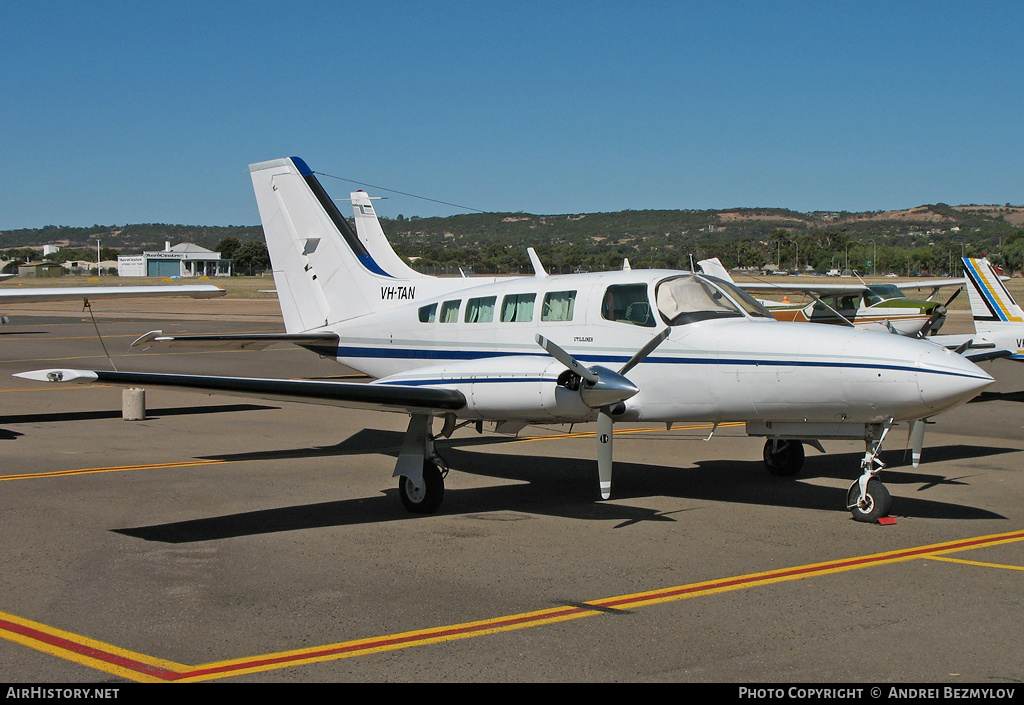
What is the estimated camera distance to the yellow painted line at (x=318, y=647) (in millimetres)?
5566

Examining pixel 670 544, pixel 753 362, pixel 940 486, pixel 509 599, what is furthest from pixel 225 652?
pixel 940 486

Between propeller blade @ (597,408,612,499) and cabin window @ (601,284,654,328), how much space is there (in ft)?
4.26

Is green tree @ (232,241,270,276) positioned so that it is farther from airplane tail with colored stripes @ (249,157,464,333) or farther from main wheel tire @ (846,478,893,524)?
main wheel tire @ (846,478,893,524)

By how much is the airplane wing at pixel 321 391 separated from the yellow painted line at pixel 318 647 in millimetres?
2920

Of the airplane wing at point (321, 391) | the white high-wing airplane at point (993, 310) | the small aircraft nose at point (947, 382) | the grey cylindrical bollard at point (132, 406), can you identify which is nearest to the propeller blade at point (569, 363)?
the airplane wing at point (321, 391)

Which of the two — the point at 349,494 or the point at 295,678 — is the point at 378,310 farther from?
the point at 295,678

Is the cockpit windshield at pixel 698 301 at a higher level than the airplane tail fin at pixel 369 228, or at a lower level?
lower

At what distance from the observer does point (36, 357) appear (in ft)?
99.7

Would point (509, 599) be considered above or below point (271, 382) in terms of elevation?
below

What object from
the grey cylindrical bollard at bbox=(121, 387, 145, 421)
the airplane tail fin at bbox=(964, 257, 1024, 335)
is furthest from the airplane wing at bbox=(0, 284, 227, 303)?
the airplane tail fin at bbox=(964, 257, 1024, 335)

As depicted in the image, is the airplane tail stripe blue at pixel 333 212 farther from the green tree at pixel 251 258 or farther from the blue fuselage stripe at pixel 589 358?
the green tree at pixel 251 258

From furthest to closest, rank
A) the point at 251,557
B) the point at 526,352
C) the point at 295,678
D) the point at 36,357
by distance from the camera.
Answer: the point at 36,357 → the point at 526,352 → the point at 251,557 → the point at 295,678

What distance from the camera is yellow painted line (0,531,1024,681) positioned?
18.3 ft

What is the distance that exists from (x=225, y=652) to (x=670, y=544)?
174 inches
